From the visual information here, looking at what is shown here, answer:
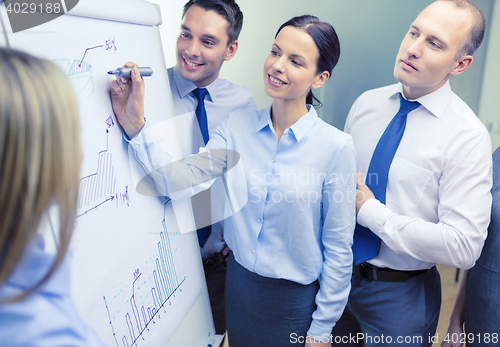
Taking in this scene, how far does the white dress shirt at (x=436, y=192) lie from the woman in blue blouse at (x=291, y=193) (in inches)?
7.6

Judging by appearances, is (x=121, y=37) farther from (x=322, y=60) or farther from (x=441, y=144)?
(x=441, y=144)

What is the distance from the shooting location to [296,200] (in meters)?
0.99

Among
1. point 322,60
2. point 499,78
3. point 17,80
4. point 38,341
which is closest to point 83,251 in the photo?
point 38,341

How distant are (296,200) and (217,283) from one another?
644 millimetres

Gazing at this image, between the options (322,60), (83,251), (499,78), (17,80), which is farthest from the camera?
(499,78)

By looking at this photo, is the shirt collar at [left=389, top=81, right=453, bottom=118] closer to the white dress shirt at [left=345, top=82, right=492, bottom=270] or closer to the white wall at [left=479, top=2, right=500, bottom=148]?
the white dress shirt at [left=345, top=82, right=492, bottom=270]

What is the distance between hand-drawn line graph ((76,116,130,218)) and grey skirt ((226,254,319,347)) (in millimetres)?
551

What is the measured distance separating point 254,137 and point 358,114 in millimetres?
486

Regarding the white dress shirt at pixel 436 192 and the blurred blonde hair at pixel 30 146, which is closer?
the blurred blonde hair at pixel 30 146

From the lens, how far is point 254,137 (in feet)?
3.52

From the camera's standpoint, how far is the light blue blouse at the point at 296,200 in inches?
39.0

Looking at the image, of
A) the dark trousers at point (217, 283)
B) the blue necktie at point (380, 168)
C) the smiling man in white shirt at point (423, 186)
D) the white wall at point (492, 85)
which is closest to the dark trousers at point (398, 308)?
the smiling man in white shirt at point (423, 186)

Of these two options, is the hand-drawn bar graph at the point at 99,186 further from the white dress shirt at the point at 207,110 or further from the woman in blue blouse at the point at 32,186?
the white dress shirt at the point at 207,110

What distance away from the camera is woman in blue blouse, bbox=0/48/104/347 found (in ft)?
1.34
